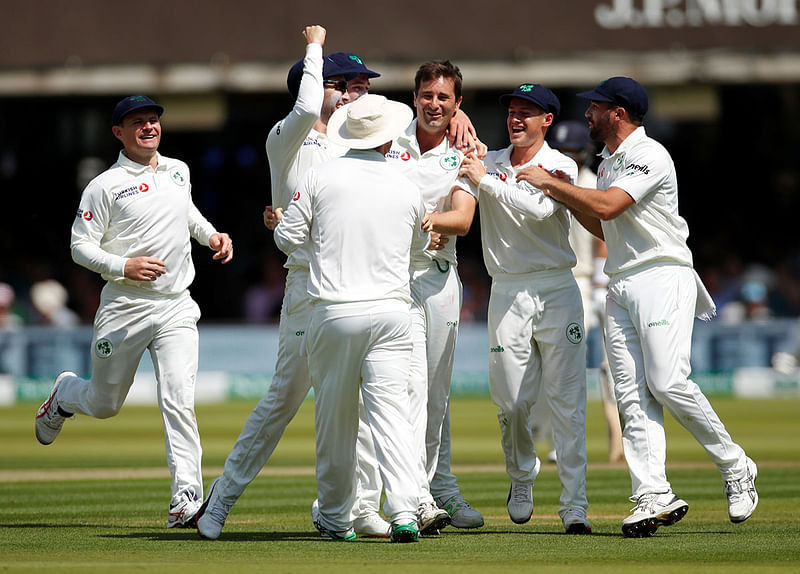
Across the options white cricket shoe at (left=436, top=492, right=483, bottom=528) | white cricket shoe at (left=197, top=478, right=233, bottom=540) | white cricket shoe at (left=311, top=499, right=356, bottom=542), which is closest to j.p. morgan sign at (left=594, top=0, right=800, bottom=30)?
white cricket shoe at (left=436, top=492, right=483, bottom=528)

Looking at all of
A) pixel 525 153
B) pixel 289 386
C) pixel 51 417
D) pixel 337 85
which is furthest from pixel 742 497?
pixel 51 417

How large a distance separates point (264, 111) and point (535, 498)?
60.4ft

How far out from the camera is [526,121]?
7.56 metres

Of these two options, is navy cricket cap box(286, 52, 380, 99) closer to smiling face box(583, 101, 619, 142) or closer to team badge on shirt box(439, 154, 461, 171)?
team badge on shirt box(439, 154, 461, 171)

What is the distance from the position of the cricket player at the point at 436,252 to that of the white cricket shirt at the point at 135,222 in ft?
4.86

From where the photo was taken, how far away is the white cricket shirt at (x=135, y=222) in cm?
788

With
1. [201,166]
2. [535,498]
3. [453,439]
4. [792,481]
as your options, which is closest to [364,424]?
[535,498]

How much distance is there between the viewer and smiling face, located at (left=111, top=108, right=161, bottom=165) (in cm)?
795

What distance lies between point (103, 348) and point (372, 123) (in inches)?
94.1

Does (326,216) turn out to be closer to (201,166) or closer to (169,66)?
(169,66)

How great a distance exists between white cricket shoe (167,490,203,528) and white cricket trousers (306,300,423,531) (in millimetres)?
1112

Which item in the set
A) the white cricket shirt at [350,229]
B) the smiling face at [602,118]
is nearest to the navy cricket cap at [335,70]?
the white cricket shirt at [350,229]

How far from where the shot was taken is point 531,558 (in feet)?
20.5

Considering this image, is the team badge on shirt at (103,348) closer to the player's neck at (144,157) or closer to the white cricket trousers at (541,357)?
the player's neck at (144,157)
